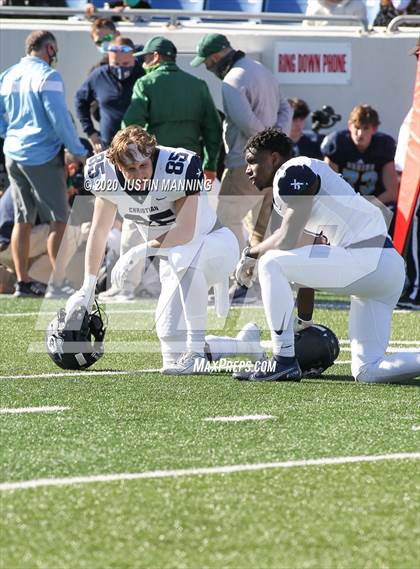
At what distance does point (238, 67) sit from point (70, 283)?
2.18 meters

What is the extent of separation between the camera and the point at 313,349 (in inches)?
245

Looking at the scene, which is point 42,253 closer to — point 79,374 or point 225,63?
point 225,63

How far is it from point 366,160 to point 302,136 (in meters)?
1.07

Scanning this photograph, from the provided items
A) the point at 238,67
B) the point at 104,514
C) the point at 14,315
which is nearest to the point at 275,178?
the point at 104,514

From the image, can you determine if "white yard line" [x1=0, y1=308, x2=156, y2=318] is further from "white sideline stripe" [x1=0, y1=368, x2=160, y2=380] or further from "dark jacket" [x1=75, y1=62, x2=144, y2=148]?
"white sideline stripe" [x1=0, y1=368, x2=160, y2=380]

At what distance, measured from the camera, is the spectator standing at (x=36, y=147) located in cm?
939

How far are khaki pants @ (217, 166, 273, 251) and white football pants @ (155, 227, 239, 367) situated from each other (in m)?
3.12

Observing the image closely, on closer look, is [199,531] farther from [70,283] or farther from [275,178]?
[70,283]

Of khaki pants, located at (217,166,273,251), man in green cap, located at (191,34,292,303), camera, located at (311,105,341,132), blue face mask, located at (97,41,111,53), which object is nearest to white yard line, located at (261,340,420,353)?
man in green cap, located at (191,34,292,303)

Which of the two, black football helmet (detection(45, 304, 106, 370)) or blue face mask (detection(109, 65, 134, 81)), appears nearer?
black football helmet (detection(45, 304, 106, 370))

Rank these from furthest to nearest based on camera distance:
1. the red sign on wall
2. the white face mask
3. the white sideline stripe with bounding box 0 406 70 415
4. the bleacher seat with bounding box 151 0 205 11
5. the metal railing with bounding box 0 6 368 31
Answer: the bleacher seat with bounding box 151 0 205 11 → the red sign on wall → the metal railing with bounding box 0 6 368 31 → the white face mask → the white sideline stripe with bounding box 0 406 70 415

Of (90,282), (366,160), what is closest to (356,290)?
(90,282)

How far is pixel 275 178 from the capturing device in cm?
582

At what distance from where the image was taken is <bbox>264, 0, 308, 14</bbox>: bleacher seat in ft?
43.4
